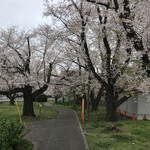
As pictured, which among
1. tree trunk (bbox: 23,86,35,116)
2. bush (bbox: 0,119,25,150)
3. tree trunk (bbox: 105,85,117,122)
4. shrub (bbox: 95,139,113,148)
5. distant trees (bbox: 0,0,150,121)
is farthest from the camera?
tree trunk (bbox: 23,86,35,116)

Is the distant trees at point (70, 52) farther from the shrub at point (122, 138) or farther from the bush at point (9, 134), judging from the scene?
the bush at point (9, 134)

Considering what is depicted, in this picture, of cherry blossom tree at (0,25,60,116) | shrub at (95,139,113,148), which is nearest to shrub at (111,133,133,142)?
shrub at (95,139,113,148)

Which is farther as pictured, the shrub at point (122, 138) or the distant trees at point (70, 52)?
the distant trees at point (70, 52)

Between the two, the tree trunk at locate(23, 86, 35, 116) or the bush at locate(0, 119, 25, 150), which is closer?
the bush at locate(0, 119, 25, 150)

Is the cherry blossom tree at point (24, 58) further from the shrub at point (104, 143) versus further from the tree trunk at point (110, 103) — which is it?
the shrub at point (104, 143)

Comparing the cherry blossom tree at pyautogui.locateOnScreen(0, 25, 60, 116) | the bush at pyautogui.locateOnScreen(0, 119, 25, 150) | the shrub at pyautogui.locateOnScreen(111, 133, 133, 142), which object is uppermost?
the cherry blossom tree at pyautogui.locateOnScreen(0, 25, 60, 116)

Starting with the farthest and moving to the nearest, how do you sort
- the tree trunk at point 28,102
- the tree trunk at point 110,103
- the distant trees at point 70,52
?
1. the tree trunk at point 28,102
2. the tree trunk at point 110,103
3. the distant trees at point 70,52

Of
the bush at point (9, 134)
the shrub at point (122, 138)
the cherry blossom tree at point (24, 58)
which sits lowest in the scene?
the shrub at point (122, 138)

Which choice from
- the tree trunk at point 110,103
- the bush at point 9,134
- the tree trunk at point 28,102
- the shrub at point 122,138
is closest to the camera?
the bush at point 9,134

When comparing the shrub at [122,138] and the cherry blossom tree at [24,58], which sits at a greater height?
the cherry blossom tree at [24,58]

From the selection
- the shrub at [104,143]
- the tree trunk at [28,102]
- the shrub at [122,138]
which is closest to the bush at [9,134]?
the shrub at [104,143]

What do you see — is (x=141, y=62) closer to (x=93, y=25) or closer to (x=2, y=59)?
(x=93, y=25)

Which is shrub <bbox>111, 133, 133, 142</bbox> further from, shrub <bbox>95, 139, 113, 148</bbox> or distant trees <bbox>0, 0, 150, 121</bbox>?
distant trees <bbox>0, 0, 150, 121</bbox>

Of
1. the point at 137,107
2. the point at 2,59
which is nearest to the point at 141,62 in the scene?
the point at 137,107
